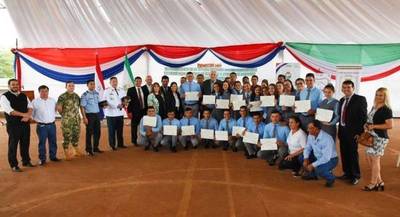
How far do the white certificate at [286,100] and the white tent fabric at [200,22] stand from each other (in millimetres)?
2593

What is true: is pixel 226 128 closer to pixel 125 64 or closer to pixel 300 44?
pixel 300 44

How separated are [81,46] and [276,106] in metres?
5.80

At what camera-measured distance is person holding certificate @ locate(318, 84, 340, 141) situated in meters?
4.75

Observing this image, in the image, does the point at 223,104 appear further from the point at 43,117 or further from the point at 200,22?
the point at 43,117

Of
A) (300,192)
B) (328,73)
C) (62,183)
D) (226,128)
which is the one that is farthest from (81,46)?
(300,192)

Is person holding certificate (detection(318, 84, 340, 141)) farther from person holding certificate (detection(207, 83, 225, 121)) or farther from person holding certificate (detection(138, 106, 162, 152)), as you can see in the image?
person holding certificate (detection(138, 106, 162, 152))

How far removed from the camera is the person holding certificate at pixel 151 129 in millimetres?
6641

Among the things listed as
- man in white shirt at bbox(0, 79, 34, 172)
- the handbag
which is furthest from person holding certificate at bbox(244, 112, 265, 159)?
man in white shirt at bbox(0, 79, 34, 172)

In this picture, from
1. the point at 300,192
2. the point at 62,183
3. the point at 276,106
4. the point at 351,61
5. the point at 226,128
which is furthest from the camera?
the point at 351,61

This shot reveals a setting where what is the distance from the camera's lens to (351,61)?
26.4 ft

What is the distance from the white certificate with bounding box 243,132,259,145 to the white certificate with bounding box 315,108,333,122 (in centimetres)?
139

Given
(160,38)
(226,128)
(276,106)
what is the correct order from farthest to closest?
1. (160,38)
2. (226,128)
3. (276,106)

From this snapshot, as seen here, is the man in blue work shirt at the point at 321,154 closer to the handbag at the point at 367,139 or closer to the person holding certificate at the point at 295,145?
the person holding certificate at the point at 295,145

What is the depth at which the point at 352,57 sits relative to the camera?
26.4ft
